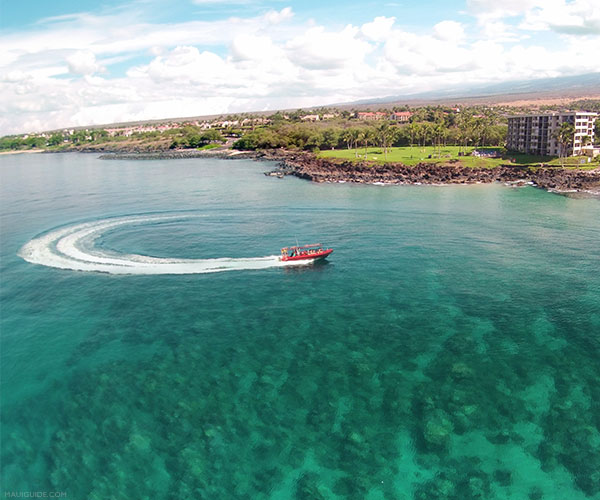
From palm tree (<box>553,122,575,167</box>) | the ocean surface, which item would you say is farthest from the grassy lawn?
the ocean surface

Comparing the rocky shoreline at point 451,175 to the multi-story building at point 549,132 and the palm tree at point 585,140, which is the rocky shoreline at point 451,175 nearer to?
the multi-story building at point 549,132

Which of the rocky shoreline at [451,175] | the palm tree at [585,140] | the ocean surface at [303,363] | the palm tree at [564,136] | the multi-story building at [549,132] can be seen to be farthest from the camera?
the multi-story building at [549,132]

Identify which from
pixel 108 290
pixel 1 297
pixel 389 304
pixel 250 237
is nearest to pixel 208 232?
pixel 250 237

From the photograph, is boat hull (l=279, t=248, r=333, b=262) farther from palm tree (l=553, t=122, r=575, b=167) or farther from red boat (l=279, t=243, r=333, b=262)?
palm tree (l=553, t=122, r=575, b=167)

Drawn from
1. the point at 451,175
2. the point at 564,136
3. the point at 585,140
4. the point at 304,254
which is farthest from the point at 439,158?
the point at 304,254

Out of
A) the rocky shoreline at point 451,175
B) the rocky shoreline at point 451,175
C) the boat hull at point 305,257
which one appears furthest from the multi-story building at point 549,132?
the boat hull at point 305,257

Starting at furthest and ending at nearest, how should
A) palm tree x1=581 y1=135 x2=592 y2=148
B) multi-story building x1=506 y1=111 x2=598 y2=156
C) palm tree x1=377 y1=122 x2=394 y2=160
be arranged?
1. palm tree x1=377 y1=122 x2=394 y2=160
2. multi-story building x1=506 y1=111 x2=598 y2=156
3. palm tree x1=581 y1=135 x2=592 y2=148
